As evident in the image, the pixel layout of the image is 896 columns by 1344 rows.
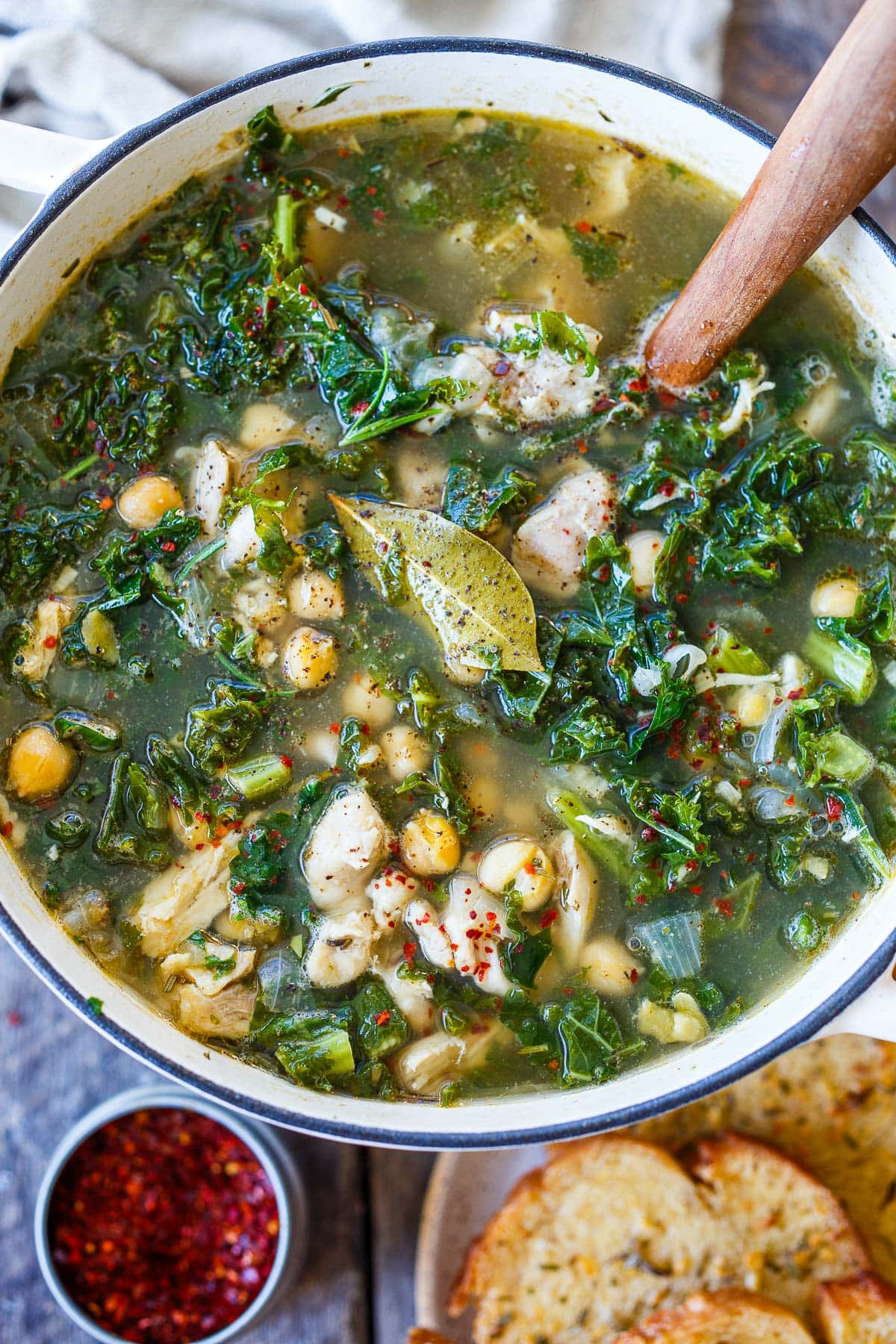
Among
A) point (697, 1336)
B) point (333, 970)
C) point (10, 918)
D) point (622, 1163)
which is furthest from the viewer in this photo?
point (622, 1163)

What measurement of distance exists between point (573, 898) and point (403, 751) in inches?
21.9

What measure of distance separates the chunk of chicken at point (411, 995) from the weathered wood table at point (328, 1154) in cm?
99

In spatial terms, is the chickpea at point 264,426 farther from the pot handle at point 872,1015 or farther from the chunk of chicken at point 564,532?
the pot handle at point 872,1015

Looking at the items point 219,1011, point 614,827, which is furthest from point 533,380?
point 219,1011

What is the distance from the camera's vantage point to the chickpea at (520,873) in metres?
2.97

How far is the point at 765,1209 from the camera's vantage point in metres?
3.56

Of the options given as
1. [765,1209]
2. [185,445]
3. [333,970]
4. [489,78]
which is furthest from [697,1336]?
[489,78]

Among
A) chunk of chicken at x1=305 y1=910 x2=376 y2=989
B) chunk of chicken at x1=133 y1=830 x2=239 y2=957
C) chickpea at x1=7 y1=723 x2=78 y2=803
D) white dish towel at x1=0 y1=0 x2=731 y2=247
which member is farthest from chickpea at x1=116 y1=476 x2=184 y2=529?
chunk of chicken at x1=305 y1=910 x2=376 y2=989

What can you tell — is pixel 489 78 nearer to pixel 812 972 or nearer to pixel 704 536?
pixel 704 536

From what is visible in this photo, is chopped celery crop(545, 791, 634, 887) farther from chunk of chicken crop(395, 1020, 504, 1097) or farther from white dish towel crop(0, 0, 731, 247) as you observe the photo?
white dish towel crop(0, 0, 731, 247)

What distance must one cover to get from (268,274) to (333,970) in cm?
176

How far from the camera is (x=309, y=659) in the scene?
299 cm

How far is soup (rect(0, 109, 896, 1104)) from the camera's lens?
298cm

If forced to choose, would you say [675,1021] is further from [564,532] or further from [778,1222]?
[564,532]
